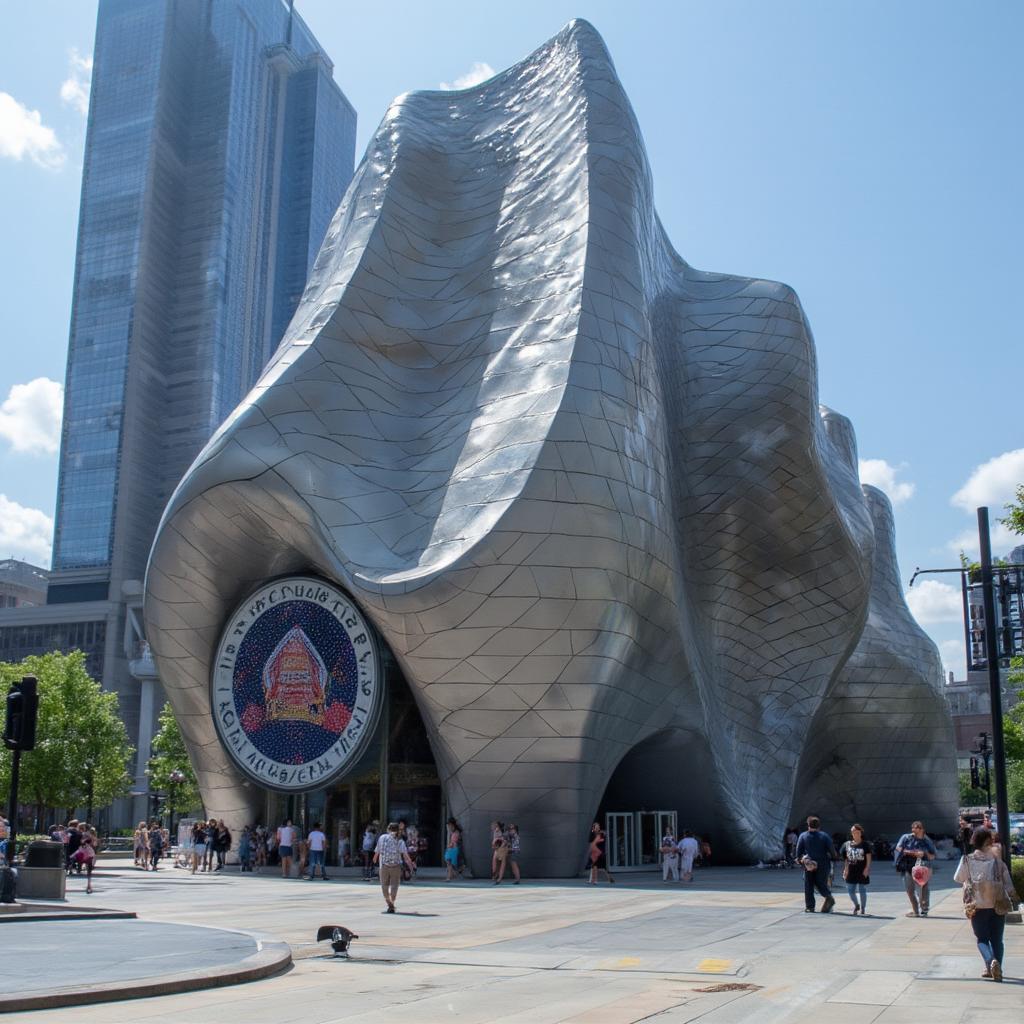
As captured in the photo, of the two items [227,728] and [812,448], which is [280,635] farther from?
[812,448]

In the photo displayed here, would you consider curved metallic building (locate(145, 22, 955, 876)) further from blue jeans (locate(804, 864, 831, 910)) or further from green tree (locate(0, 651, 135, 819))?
green tree (locate(0, 651, 135, 819))

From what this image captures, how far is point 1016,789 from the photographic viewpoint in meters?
112

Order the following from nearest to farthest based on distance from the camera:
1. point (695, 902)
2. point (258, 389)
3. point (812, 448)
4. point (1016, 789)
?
point (695, 902)
point (258, 389)
point (812, 448)
point (1016, 789)

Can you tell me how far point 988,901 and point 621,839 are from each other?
22399 mm

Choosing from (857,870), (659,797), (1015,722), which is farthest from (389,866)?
(1015,722)

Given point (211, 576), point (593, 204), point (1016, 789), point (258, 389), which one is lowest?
point (1016, 789)

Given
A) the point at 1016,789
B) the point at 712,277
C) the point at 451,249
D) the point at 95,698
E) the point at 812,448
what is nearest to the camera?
the point at 451,249

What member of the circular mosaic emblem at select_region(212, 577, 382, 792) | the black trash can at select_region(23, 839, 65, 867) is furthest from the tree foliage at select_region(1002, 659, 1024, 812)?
the black trash can at select_region(23, 839, 65, 867)

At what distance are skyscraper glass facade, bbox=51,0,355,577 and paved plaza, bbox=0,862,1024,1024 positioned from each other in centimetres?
9739

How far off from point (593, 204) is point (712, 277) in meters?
11.2

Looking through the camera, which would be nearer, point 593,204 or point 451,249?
point 593,204

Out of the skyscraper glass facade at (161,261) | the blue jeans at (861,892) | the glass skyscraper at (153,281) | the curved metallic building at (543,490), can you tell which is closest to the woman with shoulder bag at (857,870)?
the blue jeans at (861,892)

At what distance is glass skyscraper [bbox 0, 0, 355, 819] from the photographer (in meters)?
111

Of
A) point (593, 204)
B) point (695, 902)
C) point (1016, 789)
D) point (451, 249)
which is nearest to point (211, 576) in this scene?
point (451, 249)
